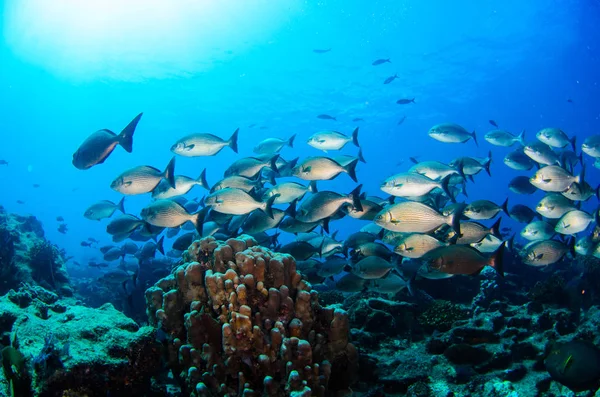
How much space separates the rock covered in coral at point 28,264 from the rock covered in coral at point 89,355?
621 cm

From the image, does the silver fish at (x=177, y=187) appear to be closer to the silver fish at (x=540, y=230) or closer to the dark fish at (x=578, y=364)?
the dark fish at (x=578, y=364)

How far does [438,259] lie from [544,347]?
8.29 feet

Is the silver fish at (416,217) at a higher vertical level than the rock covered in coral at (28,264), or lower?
higher

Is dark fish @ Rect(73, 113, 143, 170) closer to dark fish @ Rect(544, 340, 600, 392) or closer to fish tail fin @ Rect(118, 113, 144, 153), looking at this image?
fish tail fin @ Rect(118, 113, 144, 153)

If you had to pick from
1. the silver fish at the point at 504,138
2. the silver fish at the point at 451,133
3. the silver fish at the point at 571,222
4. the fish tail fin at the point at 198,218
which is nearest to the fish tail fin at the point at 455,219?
the silver fish at the point at 571,222

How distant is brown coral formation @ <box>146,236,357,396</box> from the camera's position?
301 centimetres

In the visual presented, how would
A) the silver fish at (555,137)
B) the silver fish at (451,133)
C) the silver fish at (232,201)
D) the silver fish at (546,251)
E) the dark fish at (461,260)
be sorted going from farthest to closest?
the silver fish at (451,133) → the silver fish at (555,137) → the silver fish at (546,251) → the silver fish at (232,201) → the dark fish at (461,260)

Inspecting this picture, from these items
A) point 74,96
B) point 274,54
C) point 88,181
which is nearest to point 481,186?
point 274,54

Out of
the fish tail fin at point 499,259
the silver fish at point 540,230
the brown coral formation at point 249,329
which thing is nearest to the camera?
the brown coral formation at point 249,329

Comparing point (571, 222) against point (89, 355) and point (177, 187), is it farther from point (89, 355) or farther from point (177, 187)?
point (89, 355)

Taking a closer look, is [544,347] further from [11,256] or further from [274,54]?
[274,54]

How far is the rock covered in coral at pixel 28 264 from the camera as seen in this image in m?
9.02

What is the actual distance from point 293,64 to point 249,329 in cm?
4316

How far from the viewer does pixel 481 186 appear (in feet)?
350
